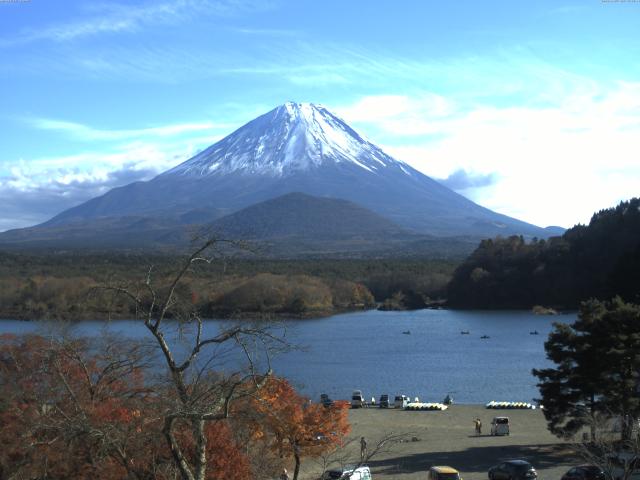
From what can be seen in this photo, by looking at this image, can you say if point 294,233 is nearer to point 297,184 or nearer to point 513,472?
point 297,184

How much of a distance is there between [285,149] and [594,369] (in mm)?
130069

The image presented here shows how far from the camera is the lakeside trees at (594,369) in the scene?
1247cm

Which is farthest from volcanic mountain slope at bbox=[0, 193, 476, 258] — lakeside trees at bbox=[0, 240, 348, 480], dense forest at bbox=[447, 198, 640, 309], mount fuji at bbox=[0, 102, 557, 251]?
lakeside trees at bbox=[0, 240, 348, 480]

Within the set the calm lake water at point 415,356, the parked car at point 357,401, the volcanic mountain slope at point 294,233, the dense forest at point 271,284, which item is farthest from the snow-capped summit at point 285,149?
the parked car at point 357,401

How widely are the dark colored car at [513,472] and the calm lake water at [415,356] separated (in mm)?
6914

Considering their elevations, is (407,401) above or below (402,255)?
below

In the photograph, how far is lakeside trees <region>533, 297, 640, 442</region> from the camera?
12.5 metres

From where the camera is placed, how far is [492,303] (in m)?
51.8

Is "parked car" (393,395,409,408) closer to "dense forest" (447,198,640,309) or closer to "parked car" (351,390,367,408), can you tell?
"parked car" (351,390,367,408)

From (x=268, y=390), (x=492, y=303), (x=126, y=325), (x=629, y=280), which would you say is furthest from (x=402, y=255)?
(x=268, y=390)

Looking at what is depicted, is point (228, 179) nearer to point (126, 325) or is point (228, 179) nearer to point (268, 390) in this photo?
point (126, 325)

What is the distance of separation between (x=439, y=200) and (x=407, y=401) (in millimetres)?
122503

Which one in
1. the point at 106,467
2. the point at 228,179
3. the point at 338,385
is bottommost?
the point at 338,385

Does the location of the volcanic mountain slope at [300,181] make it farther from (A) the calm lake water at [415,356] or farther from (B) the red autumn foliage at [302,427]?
(B) the red autumn foliage at [302,427]
